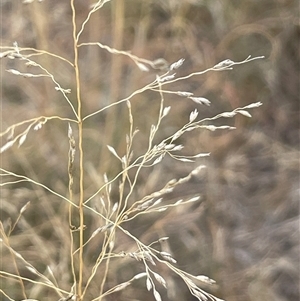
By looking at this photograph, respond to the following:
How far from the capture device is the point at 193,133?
819mm

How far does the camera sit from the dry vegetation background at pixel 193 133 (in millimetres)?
773

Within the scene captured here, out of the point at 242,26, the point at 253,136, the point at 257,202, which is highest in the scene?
the point at 242,26

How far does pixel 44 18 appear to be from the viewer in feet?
2.56

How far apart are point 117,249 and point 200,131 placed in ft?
0.87

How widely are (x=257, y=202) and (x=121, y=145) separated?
288mm

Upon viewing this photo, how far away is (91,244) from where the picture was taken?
0.73 m

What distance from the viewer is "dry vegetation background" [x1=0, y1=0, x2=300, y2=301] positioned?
773 mm

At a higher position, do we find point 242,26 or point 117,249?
point 242,26

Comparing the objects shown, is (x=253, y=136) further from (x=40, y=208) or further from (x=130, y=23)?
(x=40, y=208)

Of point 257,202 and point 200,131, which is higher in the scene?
point 200,131

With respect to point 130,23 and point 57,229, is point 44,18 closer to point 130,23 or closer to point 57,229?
point 130,23

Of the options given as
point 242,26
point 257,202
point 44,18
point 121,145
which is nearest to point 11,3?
point 44,18

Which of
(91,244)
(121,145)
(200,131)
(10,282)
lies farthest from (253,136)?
(10,282)

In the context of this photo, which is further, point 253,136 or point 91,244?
point 253,136
